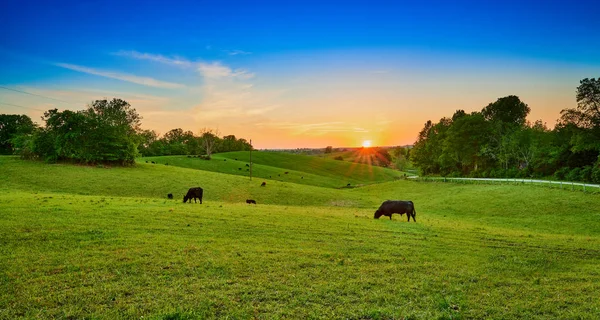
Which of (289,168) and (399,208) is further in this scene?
(289,168)

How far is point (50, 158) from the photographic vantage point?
54.2 meters

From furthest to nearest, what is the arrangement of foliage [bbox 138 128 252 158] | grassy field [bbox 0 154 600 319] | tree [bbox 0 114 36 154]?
foliage [bbox 138 128 252 158] → tree [bbox 0 114 36 154] → grassy field [bbox 0 154 600 319]

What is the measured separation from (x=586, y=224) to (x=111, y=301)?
35.8m

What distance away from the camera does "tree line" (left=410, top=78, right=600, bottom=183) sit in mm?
53531

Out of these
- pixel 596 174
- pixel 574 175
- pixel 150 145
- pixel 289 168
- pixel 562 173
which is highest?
pixel 150 145

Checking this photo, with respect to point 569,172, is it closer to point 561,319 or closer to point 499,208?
point 499,208

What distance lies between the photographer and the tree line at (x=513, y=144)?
5353cm

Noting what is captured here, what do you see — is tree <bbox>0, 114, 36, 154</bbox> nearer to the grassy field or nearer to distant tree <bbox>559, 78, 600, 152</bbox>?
the grassy field

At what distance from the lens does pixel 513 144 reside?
7000 centimetres

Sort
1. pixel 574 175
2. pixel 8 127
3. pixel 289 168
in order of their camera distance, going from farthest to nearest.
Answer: pixel 289 168
pixel 8 127
pixel 574 175

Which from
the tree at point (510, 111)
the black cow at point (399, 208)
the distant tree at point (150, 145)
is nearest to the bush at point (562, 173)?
the tree at point (510, 111)

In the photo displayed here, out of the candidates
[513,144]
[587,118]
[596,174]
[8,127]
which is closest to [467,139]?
[513,144]

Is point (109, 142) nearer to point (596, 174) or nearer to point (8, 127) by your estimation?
point (8, 127)

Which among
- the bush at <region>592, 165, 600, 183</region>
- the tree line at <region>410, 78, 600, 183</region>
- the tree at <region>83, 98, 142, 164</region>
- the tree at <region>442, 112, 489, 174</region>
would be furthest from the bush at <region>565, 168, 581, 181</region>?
the tree at <region>83, 98, 142, 164</region>
